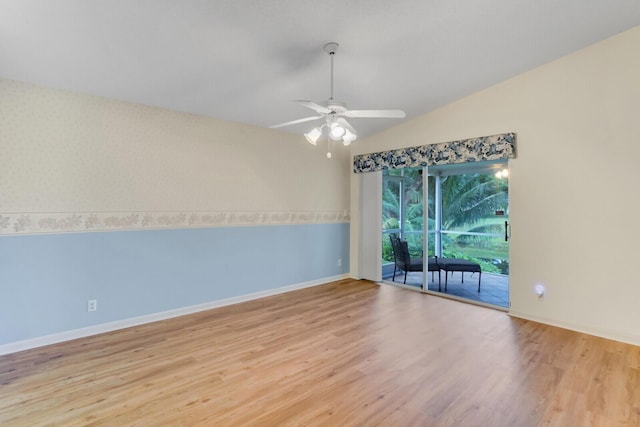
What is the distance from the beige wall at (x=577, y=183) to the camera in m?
3.15

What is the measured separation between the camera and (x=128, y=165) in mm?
3537

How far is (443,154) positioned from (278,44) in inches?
110

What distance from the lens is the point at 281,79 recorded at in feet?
10.9

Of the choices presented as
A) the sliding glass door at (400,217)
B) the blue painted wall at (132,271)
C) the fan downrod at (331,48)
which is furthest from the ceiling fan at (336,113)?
the sliding glass door at (400,217)

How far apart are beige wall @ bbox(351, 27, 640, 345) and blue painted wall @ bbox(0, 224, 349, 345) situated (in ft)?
10.2

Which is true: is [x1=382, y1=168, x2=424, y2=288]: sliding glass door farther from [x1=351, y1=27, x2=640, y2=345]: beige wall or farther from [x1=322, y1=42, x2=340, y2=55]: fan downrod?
[x1=322, y1=42, x2=340, y2=55]: fan downrod

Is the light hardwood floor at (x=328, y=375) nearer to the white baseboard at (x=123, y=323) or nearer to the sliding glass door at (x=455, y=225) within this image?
the white baseboard at (x=123, y=323)

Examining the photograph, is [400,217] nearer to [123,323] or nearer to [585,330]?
[585,330]

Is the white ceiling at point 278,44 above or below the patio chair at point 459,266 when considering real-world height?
above

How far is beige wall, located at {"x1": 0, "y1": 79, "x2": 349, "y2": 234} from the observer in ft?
9.74

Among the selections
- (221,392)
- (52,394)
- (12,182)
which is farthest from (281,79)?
(52,394)

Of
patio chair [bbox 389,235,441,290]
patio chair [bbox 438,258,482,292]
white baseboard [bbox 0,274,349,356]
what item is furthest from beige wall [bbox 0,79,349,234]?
patio chair [bbox 438,258,482,292]

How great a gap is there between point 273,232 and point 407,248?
86.4 inches

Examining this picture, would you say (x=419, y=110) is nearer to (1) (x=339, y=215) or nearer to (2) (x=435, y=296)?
(1) (x=339, y=215)
